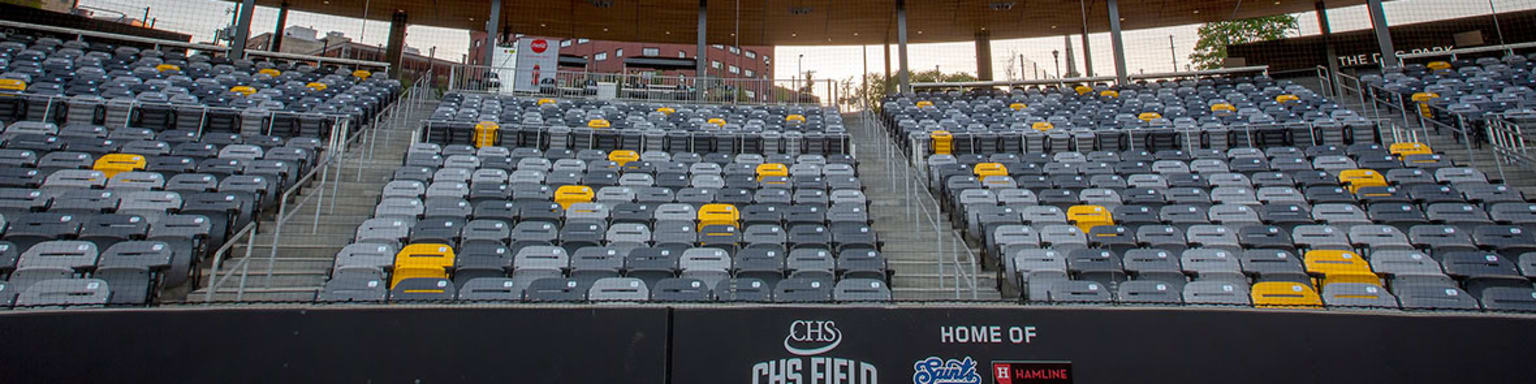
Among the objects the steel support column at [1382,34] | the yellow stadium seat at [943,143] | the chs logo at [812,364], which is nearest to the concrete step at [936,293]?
the chs logo at [812,364]

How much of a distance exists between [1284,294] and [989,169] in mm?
4765

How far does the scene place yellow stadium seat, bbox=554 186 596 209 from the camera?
8749mm

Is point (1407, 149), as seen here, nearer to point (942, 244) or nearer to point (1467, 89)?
point (1467, 89)

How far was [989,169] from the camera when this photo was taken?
33.8 ft

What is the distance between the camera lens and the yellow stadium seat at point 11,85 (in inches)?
440

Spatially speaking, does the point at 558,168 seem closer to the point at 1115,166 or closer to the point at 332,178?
the point at 332,178

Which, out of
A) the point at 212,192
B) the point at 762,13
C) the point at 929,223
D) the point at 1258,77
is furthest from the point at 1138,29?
the point at 212,192

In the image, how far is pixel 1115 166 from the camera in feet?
34.1

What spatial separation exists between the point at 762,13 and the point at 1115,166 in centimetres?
1189

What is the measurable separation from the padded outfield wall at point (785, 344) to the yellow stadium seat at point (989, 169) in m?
7.08

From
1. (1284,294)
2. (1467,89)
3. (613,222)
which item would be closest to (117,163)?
(613,222)

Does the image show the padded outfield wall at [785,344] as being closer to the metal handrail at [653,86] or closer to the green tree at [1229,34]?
the metal handrail at [653,86]

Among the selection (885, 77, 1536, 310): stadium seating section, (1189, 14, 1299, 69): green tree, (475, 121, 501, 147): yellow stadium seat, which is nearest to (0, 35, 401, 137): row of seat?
Result: (475, 121, 501, 147): yellow stadium seat

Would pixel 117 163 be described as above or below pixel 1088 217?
above
